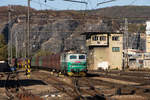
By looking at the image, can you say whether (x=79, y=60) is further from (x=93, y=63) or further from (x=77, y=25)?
(x=77, y=25)

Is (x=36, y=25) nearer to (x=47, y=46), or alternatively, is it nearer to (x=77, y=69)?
(x=47, y=46)

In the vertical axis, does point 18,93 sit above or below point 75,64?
below

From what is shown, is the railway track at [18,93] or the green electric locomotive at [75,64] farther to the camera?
the green electric locomotive at [75,64]

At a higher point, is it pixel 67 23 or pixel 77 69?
pixel 67 23

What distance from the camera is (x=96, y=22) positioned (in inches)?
5566

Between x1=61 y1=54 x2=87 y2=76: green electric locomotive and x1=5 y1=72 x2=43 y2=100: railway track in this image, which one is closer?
x1=5 y1=72 x2=43 y2=100: railway track

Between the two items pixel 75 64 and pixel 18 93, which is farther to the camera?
pixel 75 64

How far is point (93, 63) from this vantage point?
251ft

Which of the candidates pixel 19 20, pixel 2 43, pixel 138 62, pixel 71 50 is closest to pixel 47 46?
pixel 19 20

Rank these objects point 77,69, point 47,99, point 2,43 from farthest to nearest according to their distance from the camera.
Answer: point 2,43
point 77,69
point 47,99

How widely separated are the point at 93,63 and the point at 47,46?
6464 centimetres

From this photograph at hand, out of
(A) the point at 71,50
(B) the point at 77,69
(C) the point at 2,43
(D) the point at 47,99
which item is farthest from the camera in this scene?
(C) the point at 2,43

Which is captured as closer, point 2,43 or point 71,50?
point 71,50

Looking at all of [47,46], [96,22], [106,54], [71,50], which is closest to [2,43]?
[47,46]
